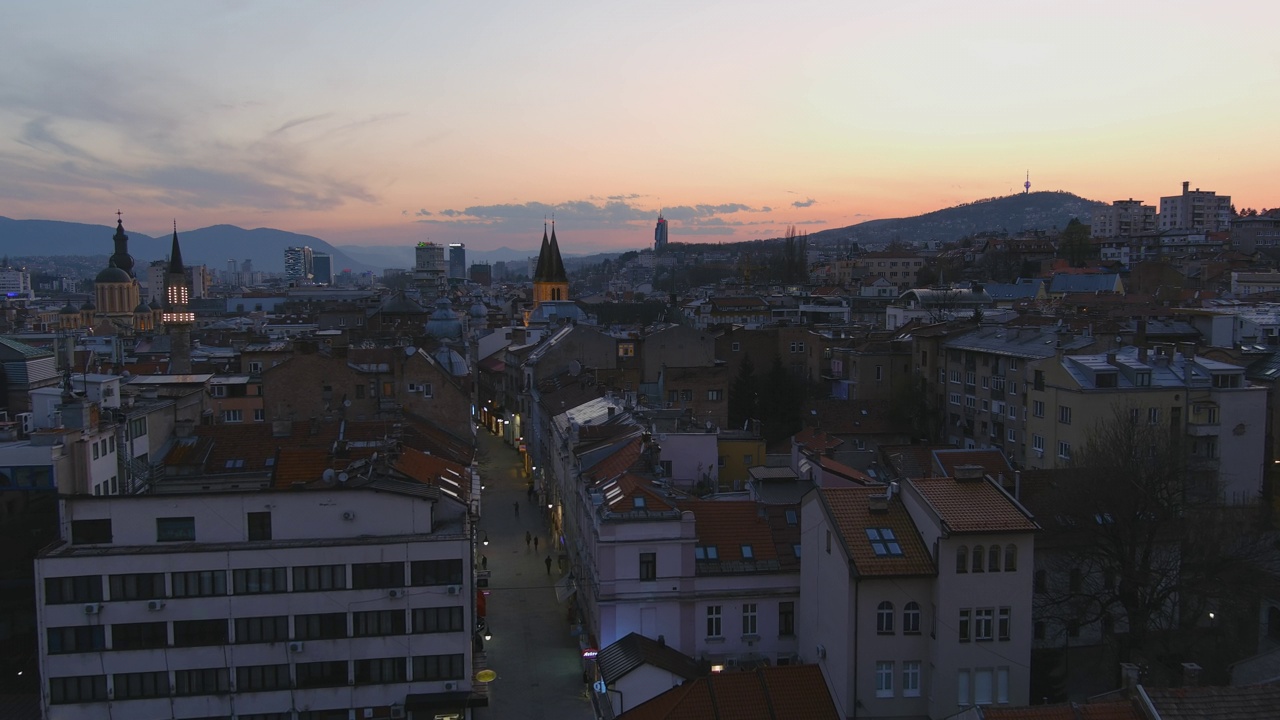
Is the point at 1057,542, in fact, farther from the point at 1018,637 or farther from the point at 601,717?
the point at 601,717

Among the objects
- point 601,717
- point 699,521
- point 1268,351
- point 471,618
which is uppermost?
point 1268,351

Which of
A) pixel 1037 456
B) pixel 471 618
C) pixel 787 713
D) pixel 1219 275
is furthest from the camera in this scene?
pixel 1219 275

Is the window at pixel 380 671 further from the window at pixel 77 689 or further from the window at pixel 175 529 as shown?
the window at pixel 77 689

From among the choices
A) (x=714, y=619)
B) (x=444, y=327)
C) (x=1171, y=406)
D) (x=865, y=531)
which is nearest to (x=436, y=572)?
(x=714, y=619)

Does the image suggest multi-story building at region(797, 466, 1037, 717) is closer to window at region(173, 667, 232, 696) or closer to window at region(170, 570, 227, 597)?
window at region(173, 667, 232, 696)

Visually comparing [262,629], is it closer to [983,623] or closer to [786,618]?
[786,618]

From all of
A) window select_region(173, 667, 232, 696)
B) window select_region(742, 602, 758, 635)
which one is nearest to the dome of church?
window select_region(173, 667, 232, 696)

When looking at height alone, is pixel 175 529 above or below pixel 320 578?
above

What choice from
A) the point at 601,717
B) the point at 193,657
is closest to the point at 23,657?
the point at 193,657
